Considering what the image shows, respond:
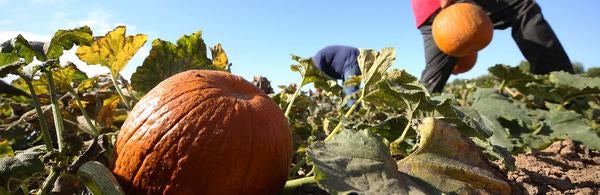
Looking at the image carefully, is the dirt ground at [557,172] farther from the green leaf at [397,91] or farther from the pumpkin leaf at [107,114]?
the pumpkin leaf at [107,114]

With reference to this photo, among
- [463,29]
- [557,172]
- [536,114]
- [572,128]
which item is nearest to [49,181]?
[557,172]

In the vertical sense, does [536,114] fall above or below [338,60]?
above

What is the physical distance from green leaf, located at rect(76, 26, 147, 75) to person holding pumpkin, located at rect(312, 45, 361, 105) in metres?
4.45

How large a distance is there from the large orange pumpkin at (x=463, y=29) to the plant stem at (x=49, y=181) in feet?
12.8

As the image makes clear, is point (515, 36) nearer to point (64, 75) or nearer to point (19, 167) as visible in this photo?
point (64, 75)

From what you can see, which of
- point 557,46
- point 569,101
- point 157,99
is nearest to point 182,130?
point 157,99

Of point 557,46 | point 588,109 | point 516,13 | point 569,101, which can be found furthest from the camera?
point 516,13

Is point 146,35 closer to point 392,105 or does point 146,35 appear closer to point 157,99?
point 157,99

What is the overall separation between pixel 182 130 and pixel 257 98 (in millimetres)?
227

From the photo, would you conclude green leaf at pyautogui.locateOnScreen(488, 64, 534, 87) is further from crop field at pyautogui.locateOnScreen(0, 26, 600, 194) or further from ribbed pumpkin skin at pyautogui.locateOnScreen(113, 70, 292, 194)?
ribbed pumpkin skin at pyautogui.locateOnScreen(113, 70, 292, 194)

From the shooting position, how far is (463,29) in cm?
462

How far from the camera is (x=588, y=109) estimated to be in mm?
4168

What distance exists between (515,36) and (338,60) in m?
2.22

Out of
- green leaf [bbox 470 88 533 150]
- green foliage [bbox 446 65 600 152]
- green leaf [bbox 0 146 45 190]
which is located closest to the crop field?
green leaf [bbox 0 146 45 190]
